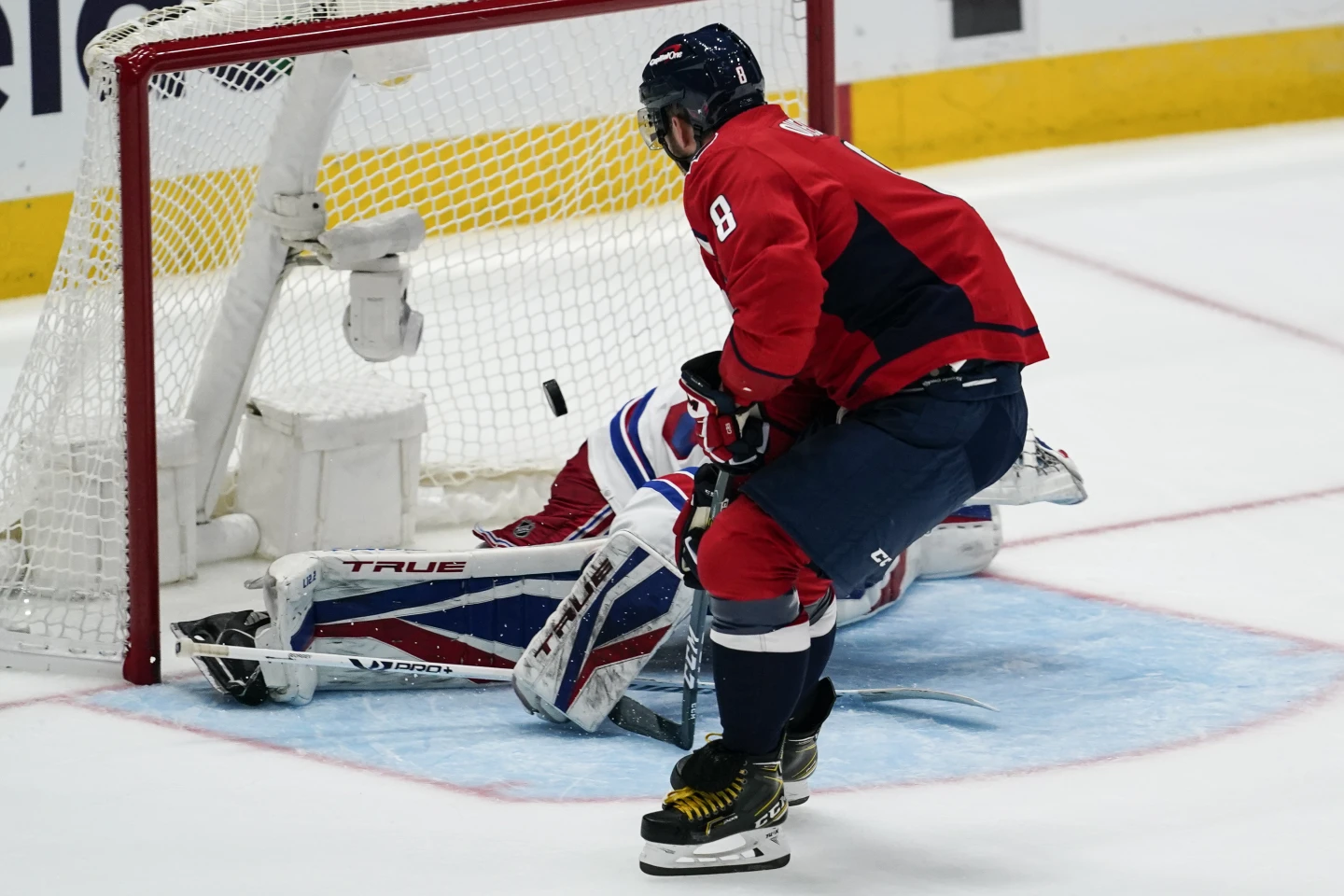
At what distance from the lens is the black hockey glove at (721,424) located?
2.82 metres

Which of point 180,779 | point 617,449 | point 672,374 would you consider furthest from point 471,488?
point 180,779

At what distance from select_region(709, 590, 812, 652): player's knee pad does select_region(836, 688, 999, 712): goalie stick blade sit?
0.67m

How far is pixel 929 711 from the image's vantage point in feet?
11.2

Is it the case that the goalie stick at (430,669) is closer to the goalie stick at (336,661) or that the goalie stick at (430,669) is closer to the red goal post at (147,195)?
the goalie stick at (336,661)

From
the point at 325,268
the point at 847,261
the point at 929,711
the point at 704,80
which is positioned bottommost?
the point at 929,711

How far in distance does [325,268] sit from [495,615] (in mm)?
1111

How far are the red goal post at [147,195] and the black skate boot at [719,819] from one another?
1.09m

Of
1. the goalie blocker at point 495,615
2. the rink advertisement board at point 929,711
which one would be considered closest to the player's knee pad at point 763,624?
the rink advertisement board at point 929,711

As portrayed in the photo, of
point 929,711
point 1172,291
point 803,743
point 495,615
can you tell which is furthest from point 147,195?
point 1172,291

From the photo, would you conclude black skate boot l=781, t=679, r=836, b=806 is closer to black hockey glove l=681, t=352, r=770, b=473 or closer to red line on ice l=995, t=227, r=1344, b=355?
black hockey glove l=681, t=352, r=770, b=473

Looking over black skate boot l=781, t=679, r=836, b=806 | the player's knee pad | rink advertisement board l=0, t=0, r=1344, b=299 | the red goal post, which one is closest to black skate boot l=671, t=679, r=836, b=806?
black skate boot l=781, t=679, r=836, b=806

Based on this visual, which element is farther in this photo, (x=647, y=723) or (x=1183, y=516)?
(x=1183, y=516)

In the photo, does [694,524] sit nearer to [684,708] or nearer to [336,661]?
[684,708]

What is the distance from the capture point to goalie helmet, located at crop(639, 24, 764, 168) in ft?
9.34
